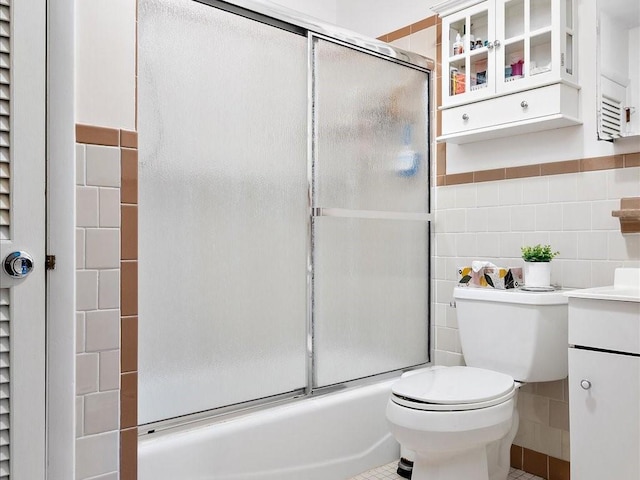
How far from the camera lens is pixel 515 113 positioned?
6.68 feet

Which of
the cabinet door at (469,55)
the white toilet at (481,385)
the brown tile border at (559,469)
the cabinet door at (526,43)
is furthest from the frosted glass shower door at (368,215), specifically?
the brown tile border at (559,469)

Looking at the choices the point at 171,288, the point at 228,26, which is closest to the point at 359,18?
the point at 228,26

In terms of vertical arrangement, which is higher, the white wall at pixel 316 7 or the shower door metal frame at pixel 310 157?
the white wall at pixel 316 7

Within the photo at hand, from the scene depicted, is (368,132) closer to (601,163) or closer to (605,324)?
(601,163)

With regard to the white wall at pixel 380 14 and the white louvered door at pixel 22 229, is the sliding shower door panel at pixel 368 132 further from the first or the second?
the white louvered door at pixel 22 229

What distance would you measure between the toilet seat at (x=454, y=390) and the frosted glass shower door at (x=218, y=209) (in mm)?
449

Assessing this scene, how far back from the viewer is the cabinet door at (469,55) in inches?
83.3

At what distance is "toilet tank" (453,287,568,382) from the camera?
6.08ft

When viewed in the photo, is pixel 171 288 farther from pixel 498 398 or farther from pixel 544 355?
pixel 544 355

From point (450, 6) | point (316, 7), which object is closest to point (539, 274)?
point (450, 6)

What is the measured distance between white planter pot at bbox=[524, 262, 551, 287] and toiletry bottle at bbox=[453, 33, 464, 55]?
96 centimetres

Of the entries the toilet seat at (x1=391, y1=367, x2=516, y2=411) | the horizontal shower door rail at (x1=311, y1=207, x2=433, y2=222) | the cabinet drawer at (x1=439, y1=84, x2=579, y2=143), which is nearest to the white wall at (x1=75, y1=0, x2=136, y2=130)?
the horizontal shower door rail at (x1=311, y1=207, x2=433, y2=222)

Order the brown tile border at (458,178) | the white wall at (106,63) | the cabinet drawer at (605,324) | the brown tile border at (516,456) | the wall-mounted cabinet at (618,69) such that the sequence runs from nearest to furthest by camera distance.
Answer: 1. the white wall at (106,63)
2. the cabinet drawer at (605,324)
3. the wall-mounted cabinet at (618,69)
4. the brown tile border at (516,456)
5. the brown tile border at (458,178)

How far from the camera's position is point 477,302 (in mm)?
2027
